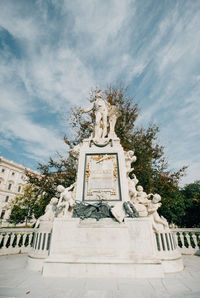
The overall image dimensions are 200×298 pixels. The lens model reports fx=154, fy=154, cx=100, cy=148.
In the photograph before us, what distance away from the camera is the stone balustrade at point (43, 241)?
487 cm

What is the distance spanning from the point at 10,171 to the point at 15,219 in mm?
19699

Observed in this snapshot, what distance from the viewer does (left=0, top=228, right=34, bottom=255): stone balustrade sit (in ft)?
23.5

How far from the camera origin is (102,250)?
4.25 m

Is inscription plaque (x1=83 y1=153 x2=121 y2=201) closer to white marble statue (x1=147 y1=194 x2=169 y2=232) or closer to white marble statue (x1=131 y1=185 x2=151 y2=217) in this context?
white marble statue (x1=131 y1=185 x2=151 y2=217)

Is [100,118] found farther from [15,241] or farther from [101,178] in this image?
[15,241]

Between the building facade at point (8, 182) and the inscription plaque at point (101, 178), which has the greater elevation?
the building facade at point (8, 182)

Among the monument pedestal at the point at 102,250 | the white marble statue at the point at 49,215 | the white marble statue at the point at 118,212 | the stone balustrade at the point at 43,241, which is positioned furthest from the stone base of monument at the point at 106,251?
the white marble statue at the point at 49,215

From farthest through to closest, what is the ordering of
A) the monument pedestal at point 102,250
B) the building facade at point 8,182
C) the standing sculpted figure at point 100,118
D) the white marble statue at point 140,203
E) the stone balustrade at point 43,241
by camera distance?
the building facade at point 8,182 < the standing sculpted figure at point 100,118 < the white marble statue at point 140,203 < the stone balustrade at point 43,241 < the monument pedestal at point 102,250

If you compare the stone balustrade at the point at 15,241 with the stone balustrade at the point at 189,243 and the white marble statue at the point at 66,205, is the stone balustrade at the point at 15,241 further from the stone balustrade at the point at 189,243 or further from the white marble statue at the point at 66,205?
the stone balustrade at the point at 189,243

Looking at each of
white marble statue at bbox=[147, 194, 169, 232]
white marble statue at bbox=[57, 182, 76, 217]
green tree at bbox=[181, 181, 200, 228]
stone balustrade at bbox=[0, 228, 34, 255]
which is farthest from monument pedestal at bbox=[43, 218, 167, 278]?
green tree at bbox=[181, 181, 200, 228]

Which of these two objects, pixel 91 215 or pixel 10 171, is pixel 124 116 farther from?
pixel 10 171

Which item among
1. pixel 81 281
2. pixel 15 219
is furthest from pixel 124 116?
pixel 15 219

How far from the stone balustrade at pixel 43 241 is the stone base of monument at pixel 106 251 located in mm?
375

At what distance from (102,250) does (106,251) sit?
112mm
